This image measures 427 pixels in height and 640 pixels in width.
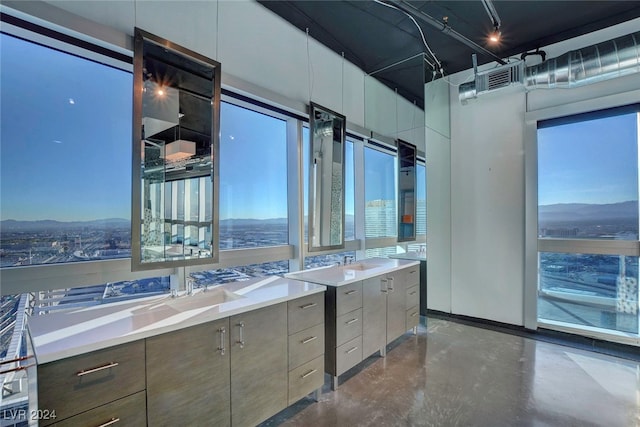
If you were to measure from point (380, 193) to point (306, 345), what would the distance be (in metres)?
2.49

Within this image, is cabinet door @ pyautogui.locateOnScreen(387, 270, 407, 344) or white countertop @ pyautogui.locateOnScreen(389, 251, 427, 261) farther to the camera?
white countertop @ pyautogui.locateOnScreen(389, 251, 427, 261)

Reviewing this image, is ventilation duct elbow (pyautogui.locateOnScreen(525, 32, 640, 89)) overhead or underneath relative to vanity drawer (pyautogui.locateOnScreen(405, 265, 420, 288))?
overhead

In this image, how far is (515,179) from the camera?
12.4 ft

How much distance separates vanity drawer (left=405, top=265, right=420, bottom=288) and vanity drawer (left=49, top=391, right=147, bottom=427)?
2.70 metres

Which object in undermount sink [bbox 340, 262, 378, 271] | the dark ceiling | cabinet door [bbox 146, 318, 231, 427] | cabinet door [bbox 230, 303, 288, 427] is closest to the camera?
cabinet door [bbox 146, 318, 231, 427]

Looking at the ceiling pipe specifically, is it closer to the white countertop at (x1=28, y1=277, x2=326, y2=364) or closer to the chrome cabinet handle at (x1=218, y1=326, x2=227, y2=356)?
the white countertop at (x1=28, y1=277, x2=326, y2=364)

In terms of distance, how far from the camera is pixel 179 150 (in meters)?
2.14

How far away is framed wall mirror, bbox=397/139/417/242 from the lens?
4.01m

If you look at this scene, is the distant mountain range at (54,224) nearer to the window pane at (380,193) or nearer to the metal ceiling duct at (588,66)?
the window pane at (380,193)

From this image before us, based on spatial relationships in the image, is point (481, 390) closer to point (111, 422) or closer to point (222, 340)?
point (222, 340)

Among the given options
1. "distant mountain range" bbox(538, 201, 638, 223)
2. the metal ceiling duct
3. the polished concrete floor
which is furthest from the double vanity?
the metal ceiling duct

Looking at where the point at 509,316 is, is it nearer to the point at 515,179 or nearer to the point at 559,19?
the point at 515,179

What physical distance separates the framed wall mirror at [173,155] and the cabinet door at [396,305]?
1.78m

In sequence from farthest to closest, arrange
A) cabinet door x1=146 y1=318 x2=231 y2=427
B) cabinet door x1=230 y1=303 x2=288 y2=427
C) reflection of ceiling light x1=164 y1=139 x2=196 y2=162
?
reflection of ceiling light x1=164 y1=139 x2=196 y2=162 → cabinet door x1=230 y1=303 x2=288 y2=427 → cabinet door x1=146 y1=318 x2=231 y2=427
